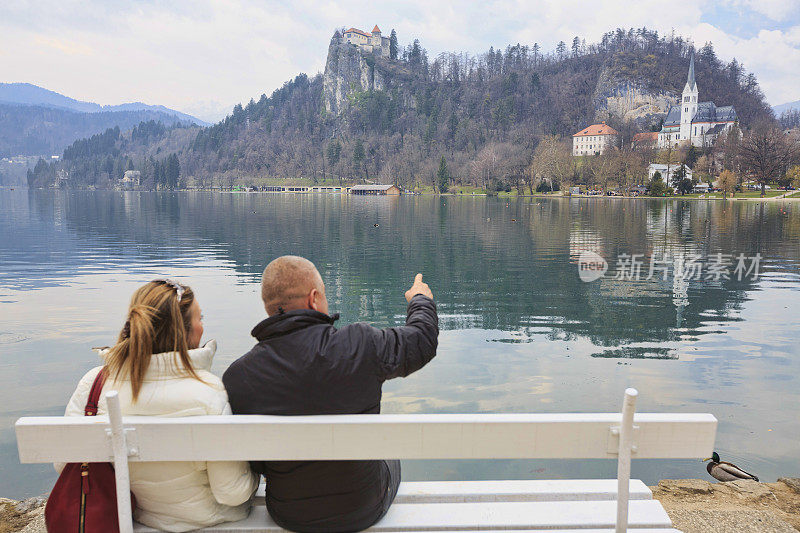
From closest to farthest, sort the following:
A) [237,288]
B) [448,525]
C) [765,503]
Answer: [448,525] < [765,503] < [237,288]

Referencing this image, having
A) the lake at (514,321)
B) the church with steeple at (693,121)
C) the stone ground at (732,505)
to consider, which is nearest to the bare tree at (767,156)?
the church with steeple at (693,121)

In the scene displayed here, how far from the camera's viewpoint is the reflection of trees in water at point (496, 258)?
1481 cm

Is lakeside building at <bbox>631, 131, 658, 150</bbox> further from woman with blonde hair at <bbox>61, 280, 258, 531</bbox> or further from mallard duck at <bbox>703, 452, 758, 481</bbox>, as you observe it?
woman with blonde hair at <bbox>61, 280, 258, 531</bbox>

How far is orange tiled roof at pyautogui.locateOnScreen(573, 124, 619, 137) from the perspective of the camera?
16125cm

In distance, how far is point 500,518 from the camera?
118 inches

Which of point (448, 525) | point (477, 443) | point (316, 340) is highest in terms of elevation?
point (316, 340)

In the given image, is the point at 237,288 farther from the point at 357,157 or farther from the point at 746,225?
the point at 357,157

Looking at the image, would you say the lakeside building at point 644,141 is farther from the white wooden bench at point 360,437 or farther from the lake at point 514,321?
the white wooden bench at point 360,437

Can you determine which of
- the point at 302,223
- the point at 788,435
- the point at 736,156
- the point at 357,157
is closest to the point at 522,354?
the point at 788,435

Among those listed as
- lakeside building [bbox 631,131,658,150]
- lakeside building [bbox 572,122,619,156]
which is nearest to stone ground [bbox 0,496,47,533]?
lakeside building [bbox 631,131,658,150]

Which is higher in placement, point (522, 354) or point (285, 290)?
point (285, 290)

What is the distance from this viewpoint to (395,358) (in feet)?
8.63

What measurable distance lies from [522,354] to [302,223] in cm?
3912

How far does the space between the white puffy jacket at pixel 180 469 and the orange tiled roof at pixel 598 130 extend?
173 meters
